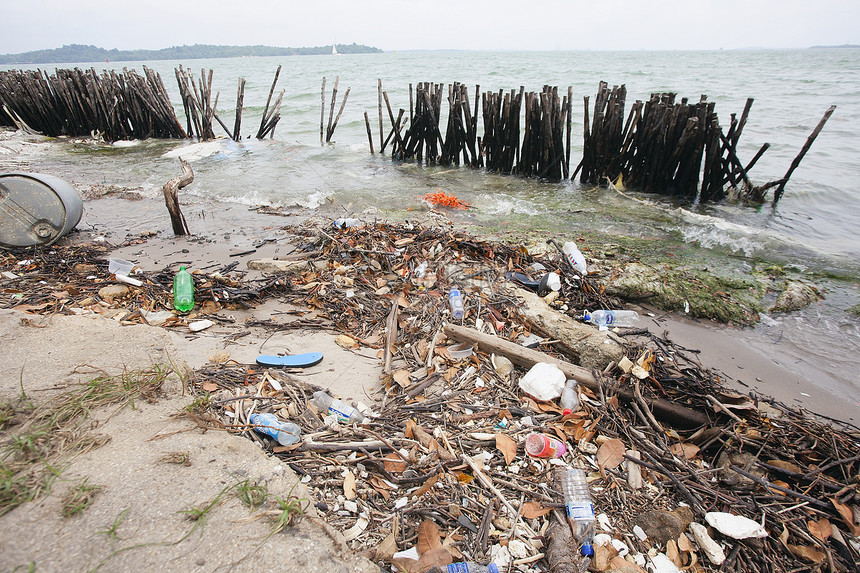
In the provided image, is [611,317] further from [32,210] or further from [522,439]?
[32,210]

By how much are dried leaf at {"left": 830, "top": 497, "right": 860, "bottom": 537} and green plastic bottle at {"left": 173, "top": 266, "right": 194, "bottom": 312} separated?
15.3 ft

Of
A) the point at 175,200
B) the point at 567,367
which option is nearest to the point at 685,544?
the point at 567,367

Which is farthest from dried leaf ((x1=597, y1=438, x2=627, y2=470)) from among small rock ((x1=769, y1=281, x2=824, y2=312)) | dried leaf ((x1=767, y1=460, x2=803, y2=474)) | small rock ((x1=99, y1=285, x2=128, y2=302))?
small rock ((x1=99, y1=285, x2=128, y2=302))

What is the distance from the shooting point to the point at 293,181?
31.5ft

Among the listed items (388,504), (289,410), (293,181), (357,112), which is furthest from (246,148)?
(388,504)

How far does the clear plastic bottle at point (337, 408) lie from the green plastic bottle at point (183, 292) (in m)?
1.90

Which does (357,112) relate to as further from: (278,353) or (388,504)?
(388,504)

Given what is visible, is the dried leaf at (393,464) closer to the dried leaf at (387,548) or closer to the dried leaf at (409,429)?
the dried leaf at (409,429)

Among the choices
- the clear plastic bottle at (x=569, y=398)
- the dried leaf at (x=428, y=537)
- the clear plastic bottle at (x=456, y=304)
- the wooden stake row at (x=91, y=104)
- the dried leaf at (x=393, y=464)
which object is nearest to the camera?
the dried leaf at (x=428, y=537)

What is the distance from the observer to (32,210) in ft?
16.6

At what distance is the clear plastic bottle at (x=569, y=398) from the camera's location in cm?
280

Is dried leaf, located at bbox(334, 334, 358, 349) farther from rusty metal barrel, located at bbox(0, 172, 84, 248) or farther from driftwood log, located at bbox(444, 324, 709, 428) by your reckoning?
rusty metal barrel, located at bbox(0, 172, 84, 248)

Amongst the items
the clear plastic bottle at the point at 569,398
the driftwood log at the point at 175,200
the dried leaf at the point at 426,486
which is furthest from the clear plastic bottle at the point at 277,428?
the driftwood log at the point at 175,200

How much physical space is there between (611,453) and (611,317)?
5.31ft
